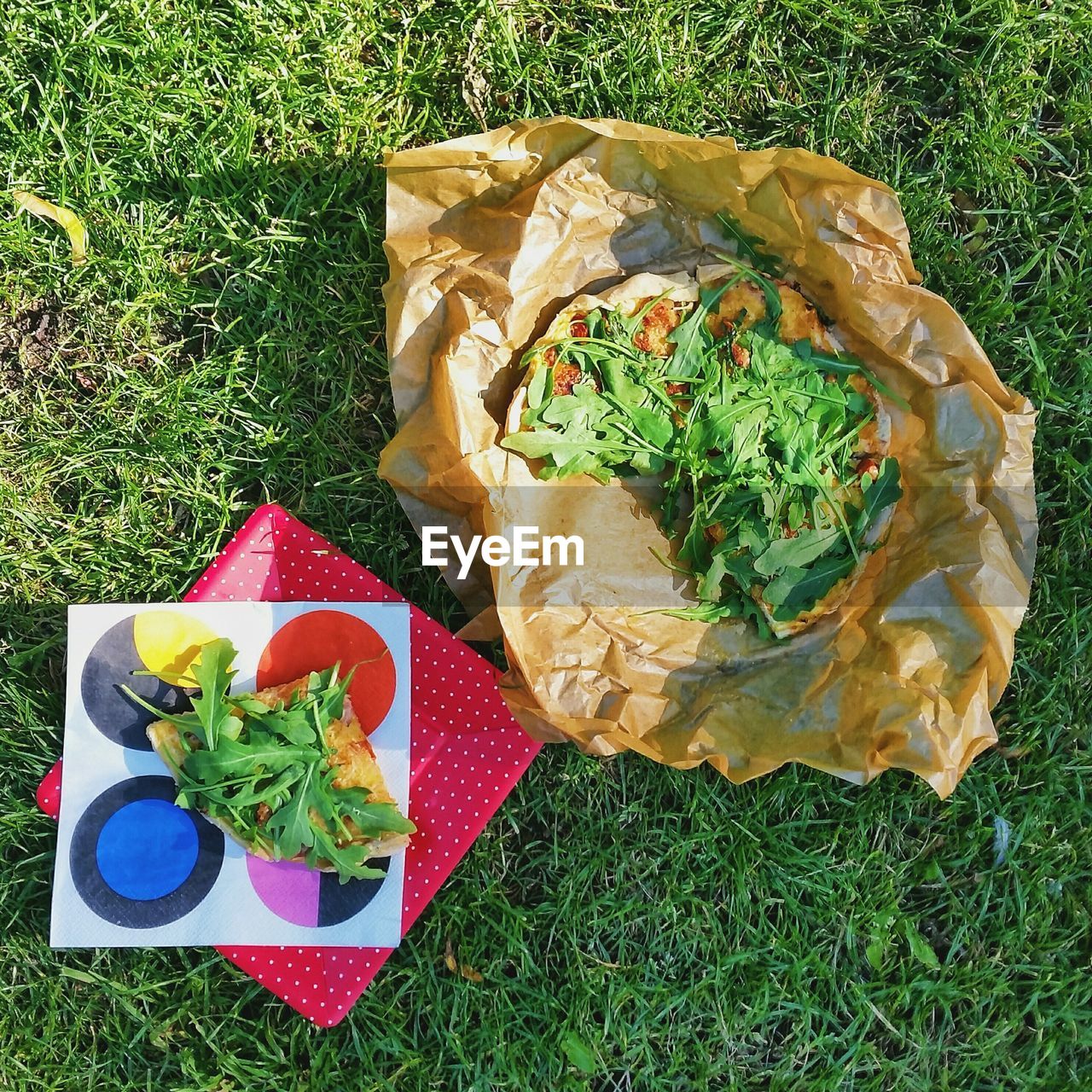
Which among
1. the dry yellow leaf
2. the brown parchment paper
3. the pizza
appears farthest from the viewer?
the dry yellow leaf

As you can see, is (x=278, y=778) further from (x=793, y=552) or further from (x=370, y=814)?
(x=793, y=552)

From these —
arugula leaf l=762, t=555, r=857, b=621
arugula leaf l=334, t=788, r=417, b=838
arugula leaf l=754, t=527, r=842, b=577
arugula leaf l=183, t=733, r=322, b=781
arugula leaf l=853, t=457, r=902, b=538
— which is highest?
arugula leaf l=853, t=457, r=902, b=538

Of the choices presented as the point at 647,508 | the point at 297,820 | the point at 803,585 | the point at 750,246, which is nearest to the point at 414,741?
the point at 297,820

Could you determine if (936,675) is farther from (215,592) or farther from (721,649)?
(215,592)

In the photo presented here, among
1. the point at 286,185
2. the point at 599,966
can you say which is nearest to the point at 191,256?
the point at 286,185
